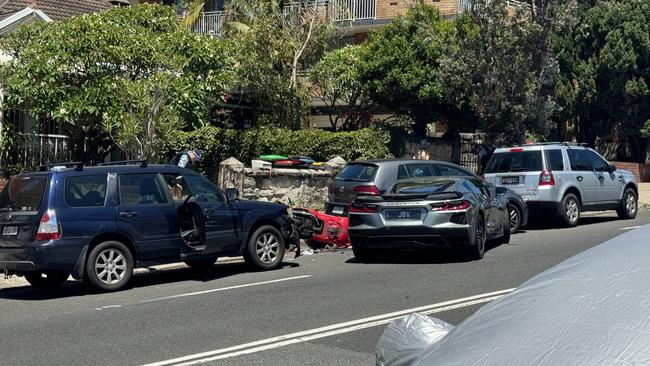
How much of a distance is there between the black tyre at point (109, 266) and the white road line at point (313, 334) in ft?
12.9

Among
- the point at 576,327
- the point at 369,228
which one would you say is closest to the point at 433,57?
the point at 369,228

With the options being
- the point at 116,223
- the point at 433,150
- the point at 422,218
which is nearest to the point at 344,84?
the point at 433,150

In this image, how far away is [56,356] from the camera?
768cm

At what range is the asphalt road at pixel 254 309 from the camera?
7.70 m

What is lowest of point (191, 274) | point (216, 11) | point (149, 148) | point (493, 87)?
point (191, 274)

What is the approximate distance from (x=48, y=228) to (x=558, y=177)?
1171 cm

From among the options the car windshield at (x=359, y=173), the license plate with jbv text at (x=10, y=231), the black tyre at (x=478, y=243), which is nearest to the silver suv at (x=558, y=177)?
the car windshield at (x=359, y=173)

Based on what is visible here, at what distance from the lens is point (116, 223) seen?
37.3 ft

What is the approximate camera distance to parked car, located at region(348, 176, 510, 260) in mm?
12977

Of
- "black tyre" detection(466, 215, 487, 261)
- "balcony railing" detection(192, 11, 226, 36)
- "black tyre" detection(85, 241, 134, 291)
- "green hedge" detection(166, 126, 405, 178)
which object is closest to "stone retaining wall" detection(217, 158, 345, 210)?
"green hedge" detection(166, 126, 405, 178)

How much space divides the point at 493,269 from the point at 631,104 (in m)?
20.7

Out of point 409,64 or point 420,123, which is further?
point 420,123

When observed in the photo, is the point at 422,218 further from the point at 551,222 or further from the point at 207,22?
the point at 207,22

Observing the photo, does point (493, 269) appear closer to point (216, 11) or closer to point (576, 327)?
point (576, 327)
